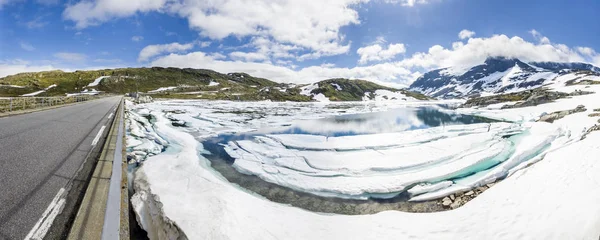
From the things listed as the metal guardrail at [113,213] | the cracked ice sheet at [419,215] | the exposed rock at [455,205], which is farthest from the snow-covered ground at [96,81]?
the exposed rock at [455,205]

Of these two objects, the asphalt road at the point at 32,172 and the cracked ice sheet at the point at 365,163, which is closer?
the asphalt road at the point at 32,172

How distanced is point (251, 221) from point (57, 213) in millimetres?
5005

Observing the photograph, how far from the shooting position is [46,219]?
3.85 meters

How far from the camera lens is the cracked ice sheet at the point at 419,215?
7.36 metres

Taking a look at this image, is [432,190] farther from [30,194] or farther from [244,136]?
[244,136]

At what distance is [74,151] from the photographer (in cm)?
844

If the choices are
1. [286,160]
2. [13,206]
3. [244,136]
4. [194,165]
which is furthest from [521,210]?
[244,136]

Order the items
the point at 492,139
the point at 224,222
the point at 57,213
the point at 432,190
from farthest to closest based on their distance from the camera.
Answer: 1. the point at 492,139
2. the point at 432,190
3. the point at 224,222
4. the point at 57,213

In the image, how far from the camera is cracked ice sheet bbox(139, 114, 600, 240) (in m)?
7.36

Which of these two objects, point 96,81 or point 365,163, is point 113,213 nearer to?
point 365,163

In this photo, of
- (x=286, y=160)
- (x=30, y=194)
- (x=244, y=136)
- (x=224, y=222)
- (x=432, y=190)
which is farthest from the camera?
(x=244, y=136)

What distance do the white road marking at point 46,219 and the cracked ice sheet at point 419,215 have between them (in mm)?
3185

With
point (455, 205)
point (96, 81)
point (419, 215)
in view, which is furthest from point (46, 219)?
point (96, 81)

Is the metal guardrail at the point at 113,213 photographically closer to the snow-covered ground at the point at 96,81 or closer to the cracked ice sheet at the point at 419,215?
the cracked ice sheet at the point at 419,215
